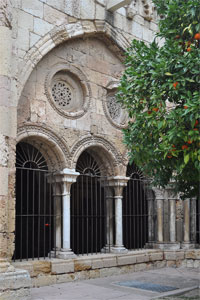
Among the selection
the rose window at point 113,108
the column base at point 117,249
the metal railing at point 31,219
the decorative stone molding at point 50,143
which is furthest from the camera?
the rose window at point 113,108

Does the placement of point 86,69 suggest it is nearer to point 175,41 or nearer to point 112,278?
point 175,41

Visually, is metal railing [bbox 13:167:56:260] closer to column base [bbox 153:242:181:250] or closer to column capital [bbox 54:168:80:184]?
column capital [bbox 54:168:80:184]

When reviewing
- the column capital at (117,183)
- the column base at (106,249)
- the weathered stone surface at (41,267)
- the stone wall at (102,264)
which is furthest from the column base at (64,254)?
the column capital at (117,183)

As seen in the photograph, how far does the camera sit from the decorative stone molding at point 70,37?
7922 mm

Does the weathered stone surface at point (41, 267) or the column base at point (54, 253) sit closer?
the weathered stone surface at point (41, 267)

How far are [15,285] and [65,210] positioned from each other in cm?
243

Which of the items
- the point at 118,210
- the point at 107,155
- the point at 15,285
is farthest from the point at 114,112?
the point at 15,285

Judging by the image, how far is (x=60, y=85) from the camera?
9.07 metres

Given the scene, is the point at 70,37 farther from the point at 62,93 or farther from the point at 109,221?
the point at 109,221

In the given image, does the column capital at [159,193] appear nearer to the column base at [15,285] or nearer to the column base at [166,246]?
the column base at [166,246]

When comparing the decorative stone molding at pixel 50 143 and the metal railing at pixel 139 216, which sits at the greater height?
the decorative stone molding at pixel 50 143

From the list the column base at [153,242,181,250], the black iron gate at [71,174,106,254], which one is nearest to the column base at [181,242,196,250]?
the column base at [153,242,181,250]

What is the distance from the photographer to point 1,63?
6656 mm

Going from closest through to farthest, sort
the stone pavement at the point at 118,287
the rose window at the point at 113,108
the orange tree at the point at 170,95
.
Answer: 1. the orange tree at the point at 170,95
2. the stone pavement at the point at 118,287
3. the rose window at the point at 113,108
